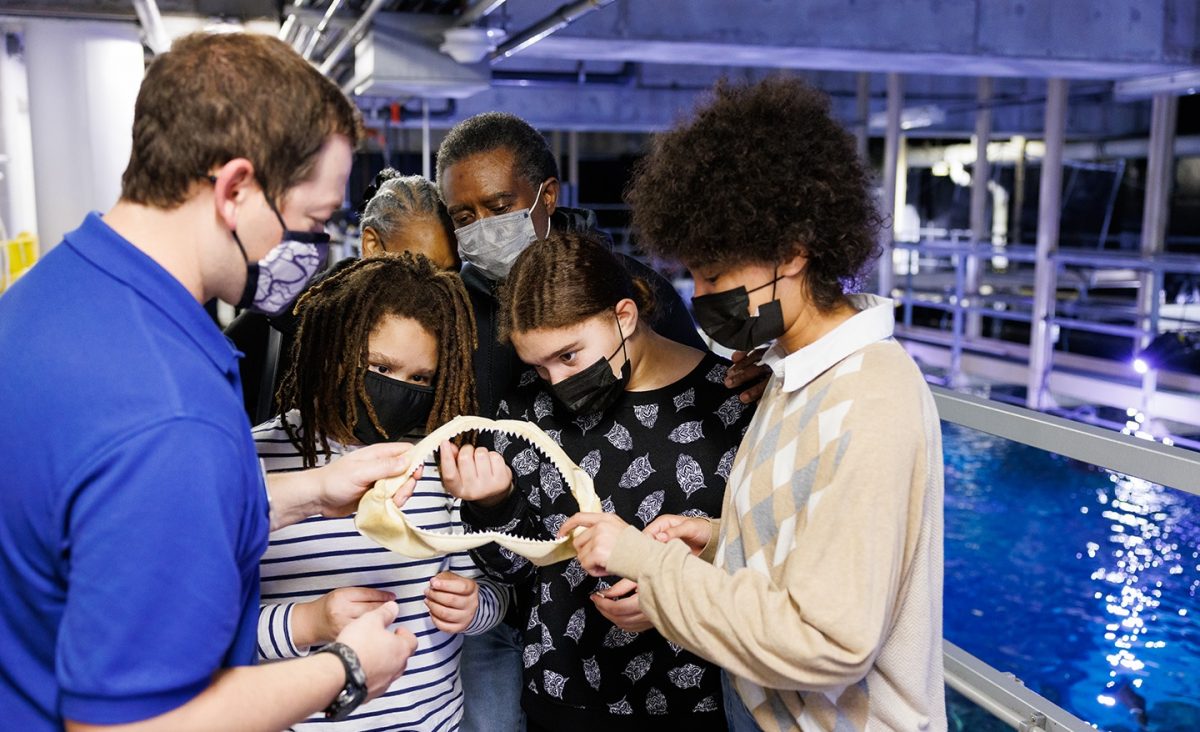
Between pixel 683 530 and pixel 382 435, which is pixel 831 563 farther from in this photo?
pixel 382 435

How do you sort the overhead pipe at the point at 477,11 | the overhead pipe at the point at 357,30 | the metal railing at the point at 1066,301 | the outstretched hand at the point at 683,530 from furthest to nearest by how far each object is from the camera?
the metal railing at the point at 1066,301 → the overhead pipe at the point at 357,30 → the overhead pipe at the point at 477,11 → the outstretched hand at the point at 683,530

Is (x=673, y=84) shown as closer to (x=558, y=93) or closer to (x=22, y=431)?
(x=558, y=93)

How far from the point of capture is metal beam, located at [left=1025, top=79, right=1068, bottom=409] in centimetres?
722

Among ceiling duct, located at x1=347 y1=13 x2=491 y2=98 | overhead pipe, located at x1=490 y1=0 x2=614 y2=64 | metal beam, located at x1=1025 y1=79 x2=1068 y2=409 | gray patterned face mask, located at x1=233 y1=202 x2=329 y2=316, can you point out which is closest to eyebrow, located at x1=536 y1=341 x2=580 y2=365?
gray patterned face mask, located at x1=233 y1=202 x2=329 y2=316

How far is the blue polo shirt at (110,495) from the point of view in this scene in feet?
2.63

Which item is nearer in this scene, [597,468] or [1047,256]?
[597,468]

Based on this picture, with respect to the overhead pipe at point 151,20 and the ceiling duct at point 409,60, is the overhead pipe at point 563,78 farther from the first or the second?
the overhead pipe at point 151,20

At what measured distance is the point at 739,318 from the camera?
1.24m

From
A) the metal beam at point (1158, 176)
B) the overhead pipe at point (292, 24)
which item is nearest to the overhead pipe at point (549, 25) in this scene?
the overhead pipe at point (292, 24)

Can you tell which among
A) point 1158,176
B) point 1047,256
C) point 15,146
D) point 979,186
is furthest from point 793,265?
point 979,186

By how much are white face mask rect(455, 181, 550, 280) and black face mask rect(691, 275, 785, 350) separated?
904 mm

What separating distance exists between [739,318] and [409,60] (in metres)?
4.24

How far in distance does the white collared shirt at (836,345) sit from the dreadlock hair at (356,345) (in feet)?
2.15

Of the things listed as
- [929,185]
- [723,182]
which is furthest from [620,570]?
[929,185]
